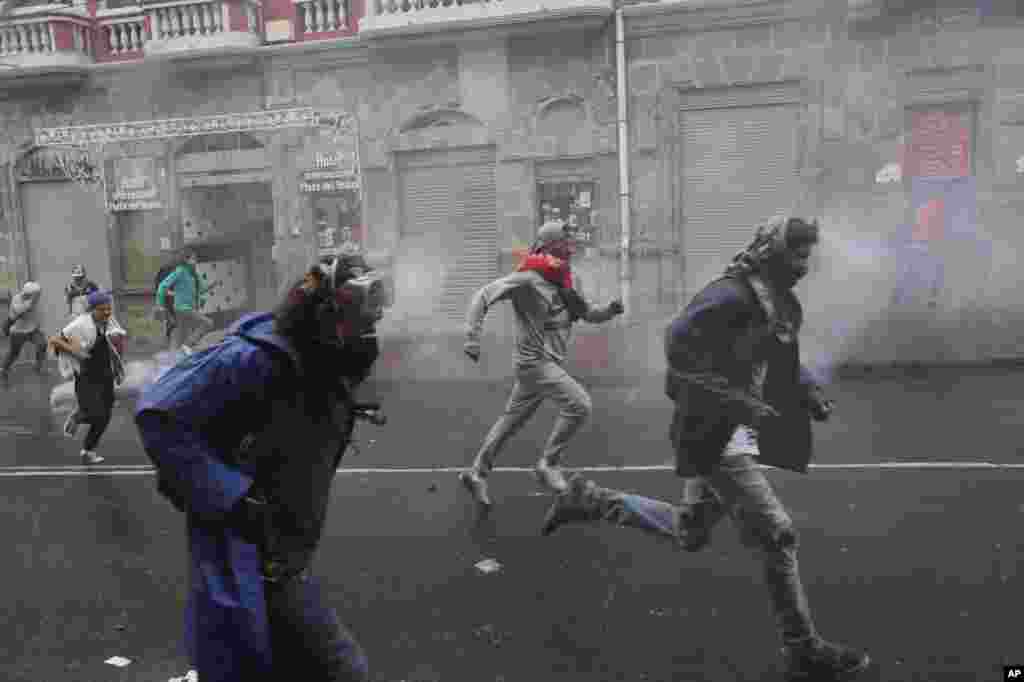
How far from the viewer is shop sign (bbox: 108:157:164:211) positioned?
15.0 m

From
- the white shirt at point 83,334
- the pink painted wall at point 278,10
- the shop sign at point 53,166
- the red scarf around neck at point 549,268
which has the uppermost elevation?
the pink painted wall at point 278,10

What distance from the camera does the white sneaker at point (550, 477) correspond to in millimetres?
5305

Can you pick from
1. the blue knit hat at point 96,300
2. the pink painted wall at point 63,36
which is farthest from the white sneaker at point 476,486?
the pink painted wall at point 63,36

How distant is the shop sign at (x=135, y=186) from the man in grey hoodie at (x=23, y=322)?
128 inches

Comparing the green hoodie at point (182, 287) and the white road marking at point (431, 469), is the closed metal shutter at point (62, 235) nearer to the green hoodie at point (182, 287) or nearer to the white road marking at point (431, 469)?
the green hoodie at point (182, 287)

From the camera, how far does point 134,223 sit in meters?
15.3

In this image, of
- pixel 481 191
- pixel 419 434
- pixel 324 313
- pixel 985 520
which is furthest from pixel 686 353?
pixel 481 191

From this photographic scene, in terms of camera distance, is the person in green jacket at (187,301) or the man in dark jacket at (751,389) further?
the person in green jacket at (187,301)

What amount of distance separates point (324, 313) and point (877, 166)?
10999 mm

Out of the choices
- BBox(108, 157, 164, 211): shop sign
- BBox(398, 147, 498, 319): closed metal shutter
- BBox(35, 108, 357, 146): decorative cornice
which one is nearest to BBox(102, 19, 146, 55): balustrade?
BBox(35, 108, 357, 146): decorative cornice

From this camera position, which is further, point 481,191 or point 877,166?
point 481,191

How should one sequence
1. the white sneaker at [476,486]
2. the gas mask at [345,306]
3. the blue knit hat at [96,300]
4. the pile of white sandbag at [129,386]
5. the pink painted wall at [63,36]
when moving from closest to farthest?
the gas mask at [345,306] < the white sneaker at [476,486] < the blue knit hat at [96,300] < the pile of white sandbag at [129,386] < the pink painted wall at [63,36]

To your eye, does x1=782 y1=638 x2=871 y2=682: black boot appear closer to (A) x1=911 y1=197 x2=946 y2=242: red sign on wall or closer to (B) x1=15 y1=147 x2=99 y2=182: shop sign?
(A) x1=911 y1=197 x2=946 y2=242: red sign on wall

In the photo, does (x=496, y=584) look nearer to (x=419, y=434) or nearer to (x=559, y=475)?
(x=559, y=475)
